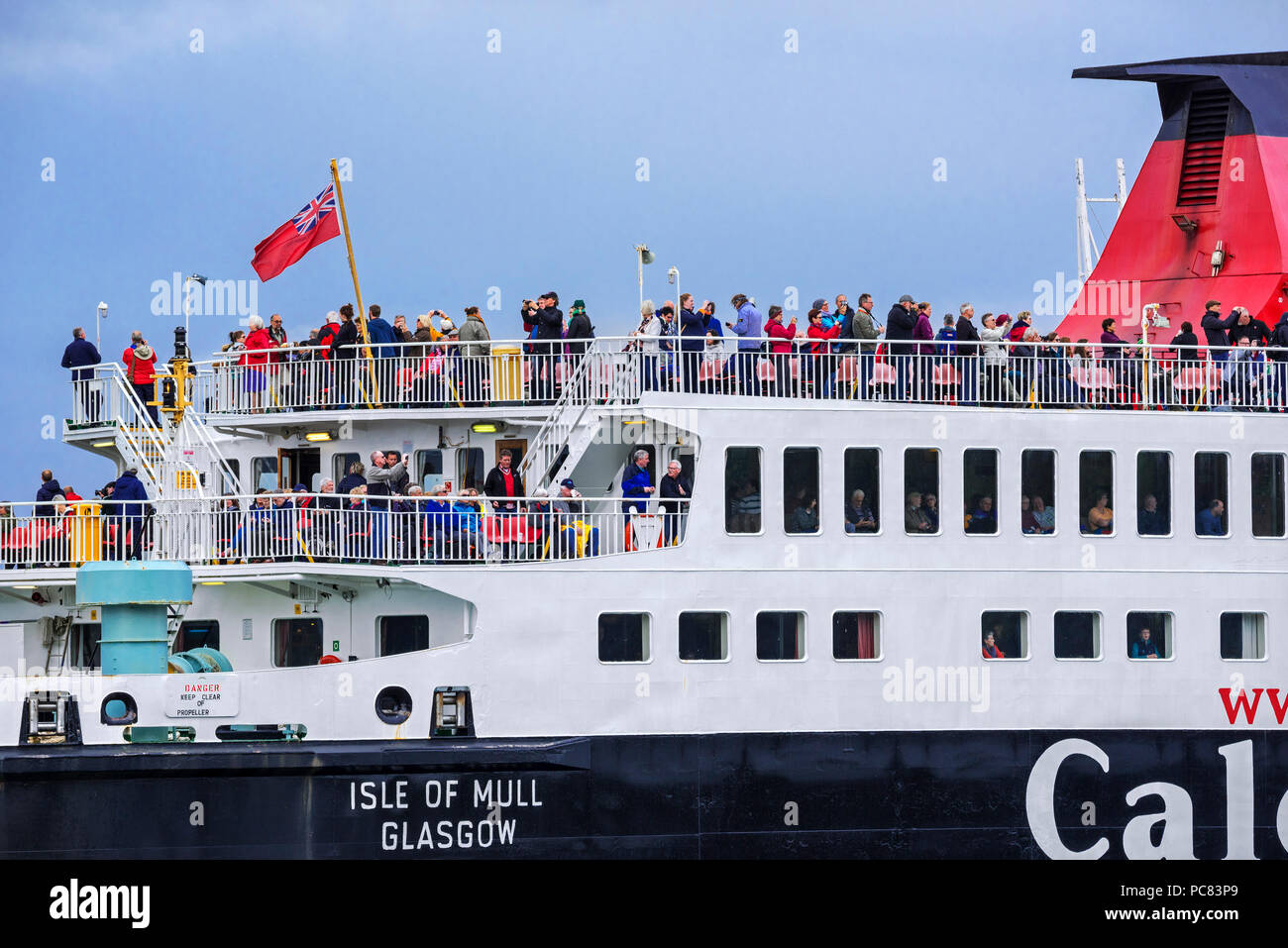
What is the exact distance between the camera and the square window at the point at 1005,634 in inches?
1093

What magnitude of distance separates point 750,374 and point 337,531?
562 centimetres

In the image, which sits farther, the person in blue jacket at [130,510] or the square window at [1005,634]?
the square window at [1005,634]

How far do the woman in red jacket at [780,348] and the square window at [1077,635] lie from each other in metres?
4.56

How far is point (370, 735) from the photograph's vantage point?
2681cm

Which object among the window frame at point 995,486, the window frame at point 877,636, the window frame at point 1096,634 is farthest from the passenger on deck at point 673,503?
the window frame at point 1096,634

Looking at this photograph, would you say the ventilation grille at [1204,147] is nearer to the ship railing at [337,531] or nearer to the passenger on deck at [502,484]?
the ship railing at [337,531]

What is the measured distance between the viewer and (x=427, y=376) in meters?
28.3

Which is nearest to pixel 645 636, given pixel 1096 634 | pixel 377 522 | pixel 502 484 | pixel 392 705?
pixel 502 484

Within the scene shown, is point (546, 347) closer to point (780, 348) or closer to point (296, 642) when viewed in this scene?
point (780, 348)

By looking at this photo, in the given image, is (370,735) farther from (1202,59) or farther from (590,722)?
(1202,59)

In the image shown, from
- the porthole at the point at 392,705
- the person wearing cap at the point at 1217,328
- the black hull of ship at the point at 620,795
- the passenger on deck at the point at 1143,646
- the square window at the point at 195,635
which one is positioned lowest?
the black hull of ship at the point at 620,795
